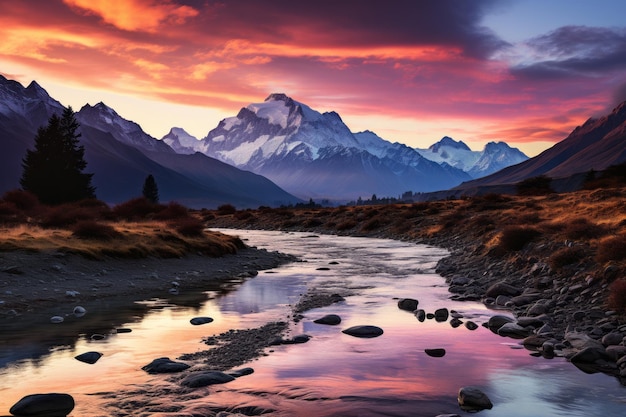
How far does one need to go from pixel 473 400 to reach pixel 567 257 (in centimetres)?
1458

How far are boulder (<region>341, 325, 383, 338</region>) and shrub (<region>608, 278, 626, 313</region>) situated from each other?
6.98 m

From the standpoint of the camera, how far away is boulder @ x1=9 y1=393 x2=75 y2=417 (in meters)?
9.73

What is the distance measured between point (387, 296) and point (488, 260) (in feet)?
34.1

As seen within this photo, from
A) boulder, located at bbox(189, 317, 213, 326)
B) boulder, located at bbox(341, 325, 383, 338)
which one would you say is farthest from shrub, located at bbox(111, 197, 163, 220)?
boulder, located at bbox(341, 325, 383, 338)

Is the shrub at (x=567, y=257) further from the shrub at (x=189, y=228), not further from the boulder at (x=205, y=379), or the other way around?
the shrub at (x=189, y=228)

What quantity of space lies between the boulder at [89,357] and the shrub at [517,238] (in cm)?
2308

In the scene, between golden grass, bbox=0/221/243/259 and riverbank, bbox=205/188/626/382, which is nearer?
riverbank, bbox=205/188/626/382

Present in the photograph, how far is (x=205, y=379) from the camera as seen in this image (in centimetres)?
1154

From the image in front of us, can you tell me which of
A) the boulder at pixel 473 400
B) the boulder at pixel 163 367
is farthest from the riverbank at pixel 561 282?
the boulder at pixel 163 367

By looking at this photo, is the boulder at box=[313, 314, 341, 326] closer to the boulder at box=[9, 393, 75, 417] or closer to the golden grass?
the boulder at box=[9, 393, 75, 417]

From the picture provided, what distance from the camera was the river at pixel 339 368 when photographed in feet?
34.6

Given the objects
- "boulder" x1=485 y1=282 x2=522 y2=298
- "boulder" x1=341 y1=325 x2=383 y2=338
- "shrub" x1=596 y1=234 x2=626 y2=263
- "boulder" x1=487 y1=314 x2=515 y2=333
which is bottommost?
"boulder" x1=341 y1=325 x2=383 y2=338

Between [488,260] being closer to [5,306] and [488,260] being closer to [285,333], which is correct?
[285,333]

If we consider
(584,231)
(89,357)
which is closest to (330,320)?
(89,357)
